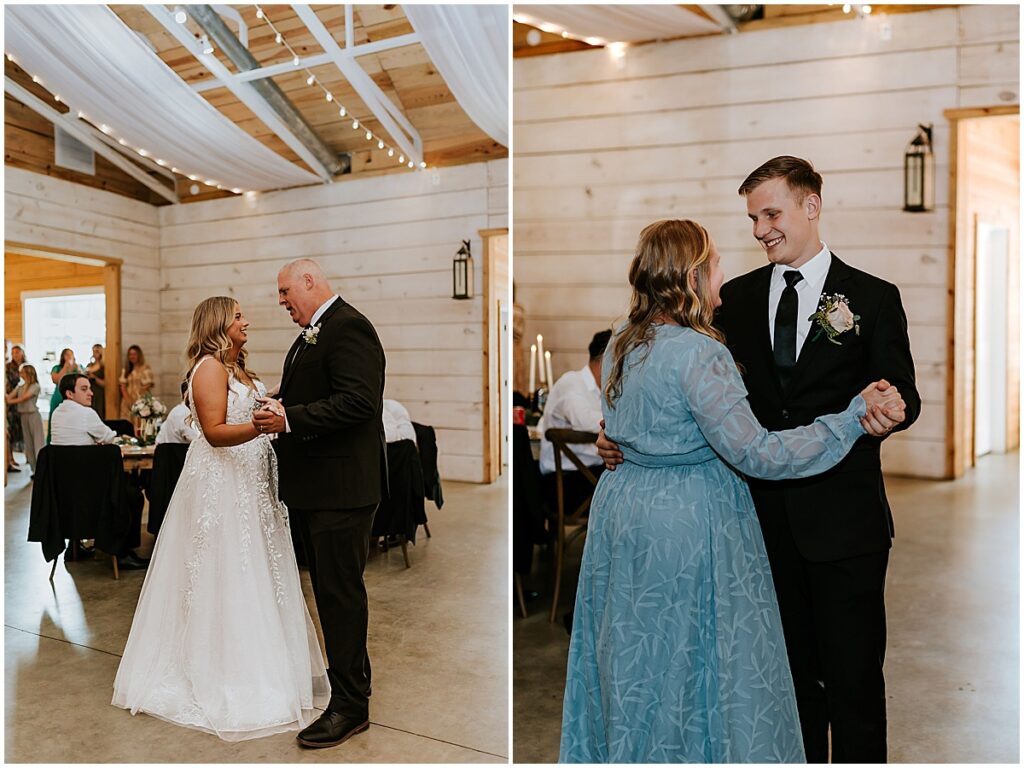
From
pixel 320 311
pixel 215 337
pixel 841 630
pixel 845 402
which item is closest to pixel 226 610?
pixel 215 337

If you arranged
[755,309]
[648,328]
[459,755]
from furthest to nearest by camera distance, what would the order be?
[459,755], [755,309], [648,328]

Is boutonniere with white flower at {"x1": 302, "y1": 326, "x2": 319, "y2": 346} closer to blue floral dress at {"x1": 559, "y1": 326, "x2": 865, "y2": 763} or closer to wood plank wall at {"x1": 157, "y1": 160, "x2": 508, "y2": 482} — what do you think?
wood plank wall at {"x1": 157, "y1": 160, "x2": 508, "y2": 482}

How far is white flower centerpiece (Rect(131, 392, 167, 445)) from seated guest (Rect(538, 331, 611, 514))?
144cm

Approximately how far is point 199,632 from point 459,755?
0.81 metres

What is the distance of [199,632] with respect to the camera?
2.42 meters

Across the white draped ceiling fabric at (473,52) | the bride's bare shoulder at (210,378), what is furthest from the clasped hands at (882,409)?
the bride's bare shoulder at (210,378)

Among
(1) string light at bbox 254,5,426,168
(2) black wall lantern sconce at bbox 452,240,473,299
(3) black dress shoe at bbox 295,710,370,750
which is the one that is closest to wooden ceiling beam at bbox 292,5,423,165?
(1) string light at bbox 254,5,426,168

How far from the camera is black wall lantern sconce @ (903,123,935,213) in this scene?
4434 millimetres

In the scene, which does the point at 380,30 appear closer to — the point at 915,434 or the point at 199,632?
the point at 199,632

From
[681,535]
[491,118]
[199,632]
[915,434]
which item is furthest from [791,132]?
[199,632]

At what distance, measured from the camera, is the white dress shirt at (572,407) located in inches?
134

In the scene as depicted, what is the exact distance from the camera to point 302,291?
2.42 m

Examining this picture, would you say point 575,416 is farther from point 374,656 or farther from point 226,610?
point 226,610

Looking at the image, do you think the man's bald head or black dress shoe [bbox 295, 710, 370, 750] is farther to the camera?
the man's bald head
